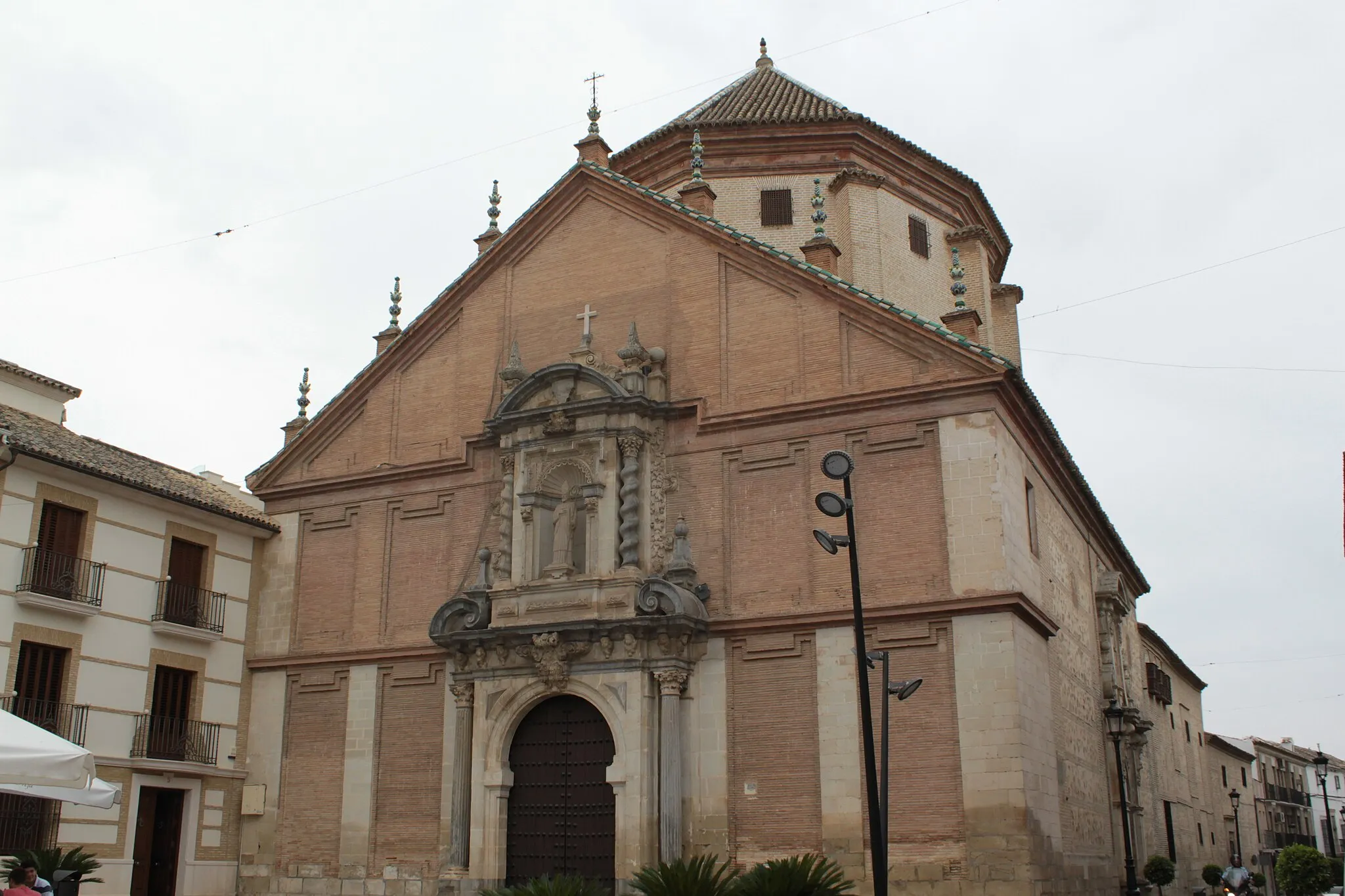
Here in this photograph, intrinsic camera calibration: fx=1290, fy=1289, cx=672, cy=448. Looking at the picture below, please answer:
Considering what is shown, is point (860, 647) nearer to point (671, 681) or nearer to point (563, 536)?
point (671, 681)

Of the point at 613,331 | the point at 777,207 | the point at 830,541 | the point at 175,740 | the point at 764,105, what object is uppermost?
the point at 764,105

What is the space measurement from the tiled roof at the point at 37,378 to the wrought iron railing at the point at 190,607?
5.52 metres

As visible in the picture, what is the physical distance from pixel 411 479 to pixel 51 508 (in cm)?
557

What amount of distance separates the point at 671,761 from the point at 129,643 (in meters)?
8.77

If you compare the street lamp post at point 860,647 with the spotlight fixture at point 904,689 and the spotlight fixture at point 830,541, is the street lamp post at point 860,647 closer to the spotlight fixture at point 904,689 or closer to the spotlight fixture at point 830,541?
the spotlight fixture at point 830,541

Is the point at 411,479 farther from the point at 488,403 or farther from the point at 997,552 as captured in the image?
the point at 997,552

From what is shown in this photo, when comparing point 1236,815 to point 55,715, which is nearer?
point 55,715

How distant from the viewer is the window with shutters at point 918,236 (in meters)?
26.1

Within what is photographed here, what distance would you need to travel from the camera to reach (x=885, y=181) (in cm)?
2578

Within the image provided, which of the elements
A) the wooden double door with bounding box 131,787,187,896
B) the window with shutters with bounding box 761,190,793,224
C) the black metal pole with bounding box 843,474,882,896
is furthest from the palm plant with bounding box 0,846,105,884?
the window with shutters with bounding box 761,190,793,224

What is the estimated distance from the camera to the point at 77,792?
10.3m

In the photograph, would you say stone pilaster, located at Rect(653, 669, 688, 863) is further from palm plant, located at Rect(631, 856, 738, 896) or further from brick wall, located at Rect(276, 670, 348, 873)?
palm plant, located at Rect(631, 856, 738, 896)

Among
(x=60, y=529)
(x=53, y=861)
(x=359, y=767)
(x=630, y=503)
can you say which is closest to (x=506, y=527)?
(x=630, y=503)

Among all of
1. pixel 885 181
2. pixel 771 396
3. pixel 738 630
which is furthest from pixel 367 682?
pixel 885 181
